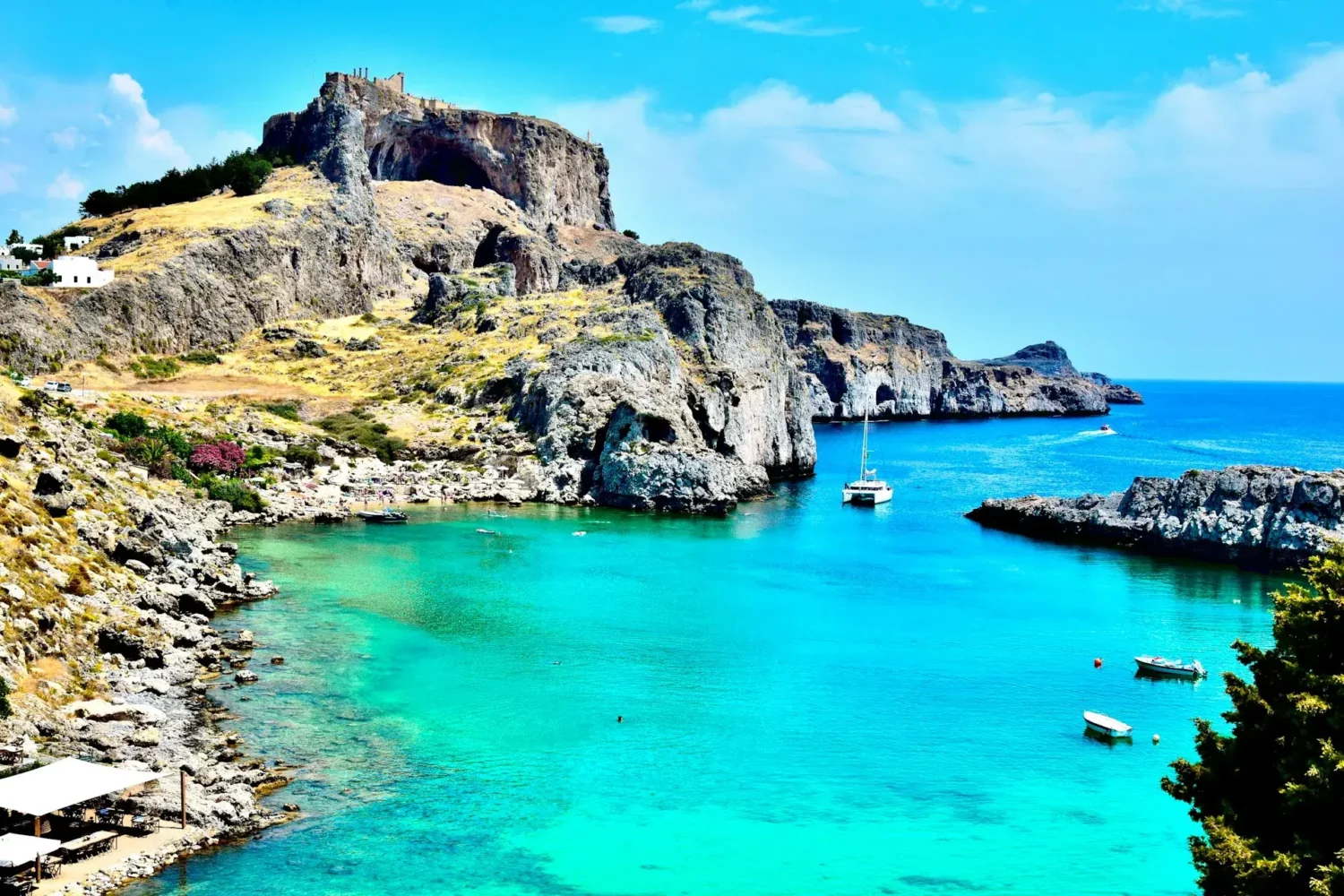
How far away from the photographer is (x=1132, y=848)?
36156 mm

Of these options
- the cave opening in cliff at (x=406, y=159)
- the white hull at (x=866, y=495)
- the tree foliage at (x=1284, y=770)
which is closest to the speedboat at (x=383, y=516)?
the white hull at (x=866, y=495)

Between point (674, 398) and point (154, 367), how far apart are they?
188 feet

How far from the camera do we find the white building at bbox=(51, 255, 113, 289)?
12019cm

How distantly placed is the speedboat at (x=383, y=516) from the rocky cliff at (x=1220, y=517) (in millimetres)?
54746

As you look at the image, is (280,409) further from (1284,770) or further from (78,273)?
(1284,770)

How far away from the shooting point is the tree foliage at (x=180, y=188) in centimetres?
15712

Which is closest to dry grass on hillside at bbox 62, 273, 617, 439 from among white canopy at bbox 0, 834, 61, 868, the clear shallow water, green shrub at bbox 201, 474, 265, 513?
green shrub at bbox 201, 474, 265, 513

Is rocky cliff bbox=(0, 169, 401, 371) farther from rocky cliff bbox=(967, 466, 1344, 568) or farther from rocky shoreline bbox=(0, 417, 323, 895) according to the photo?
rocky cliff bbox=(967, 466, 1344, 568)

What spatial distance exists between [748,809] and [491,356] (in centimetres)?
8918

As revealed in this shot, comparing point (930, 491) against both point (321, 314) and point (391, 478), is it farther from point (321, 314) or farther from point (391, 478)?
point (321, 314)

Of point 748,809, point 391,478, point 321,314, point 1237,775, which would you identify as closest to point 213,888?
point 748,809

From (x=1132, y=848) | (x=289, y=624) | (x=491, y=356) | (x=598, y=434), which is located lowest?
(x=1132, y=848)

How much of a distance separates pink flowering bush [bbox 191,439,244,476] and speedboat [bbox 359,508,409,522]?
40.5 feet

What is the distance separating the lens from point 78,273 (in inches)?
4771
